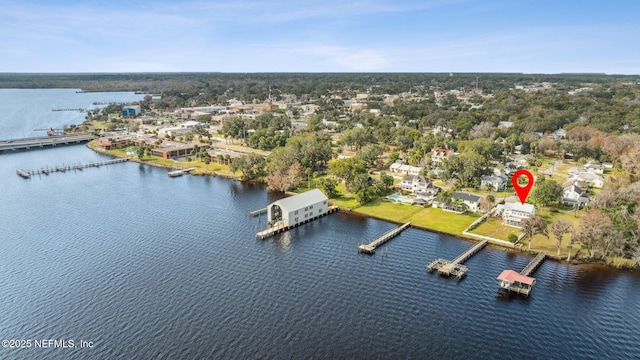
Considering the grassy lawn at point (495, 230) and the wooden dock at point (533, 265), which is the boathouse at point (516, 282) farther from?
the grassy lawn at point (495, 230)

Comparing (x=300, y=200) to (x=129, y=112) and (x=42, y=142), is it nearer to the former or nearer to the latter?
(x=42, y=142)

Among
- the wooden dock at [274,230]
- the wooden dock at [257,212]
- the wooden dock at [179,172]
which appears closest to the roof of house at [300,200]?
A: the wooden dock at [274,230]

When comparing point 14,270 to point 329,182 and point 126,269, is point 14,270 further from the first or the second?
point 329,182

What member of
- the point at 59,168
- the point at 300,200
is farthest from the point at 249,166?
the point at 59,168

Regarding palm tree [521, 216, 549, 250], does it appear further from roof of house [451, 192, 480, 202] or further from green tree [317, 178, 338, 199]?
green tree [317, 178, 338, 199]

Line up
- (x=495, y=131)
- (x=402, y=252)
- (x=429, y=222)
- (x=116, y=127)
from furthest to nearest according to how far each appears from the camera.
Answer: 1. (x=116, y=127)
2. (x=495, y=131)
3. (x=429, y=222)
4. (x=402, y=252)

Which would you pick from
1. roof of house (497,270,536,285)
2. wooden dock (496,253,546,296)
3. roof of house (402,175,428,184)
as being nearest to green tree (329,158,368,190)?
roof of house (402,175,428,184)

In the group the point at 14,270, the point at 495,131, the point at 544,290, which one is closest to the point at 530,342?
the point at 544,290
